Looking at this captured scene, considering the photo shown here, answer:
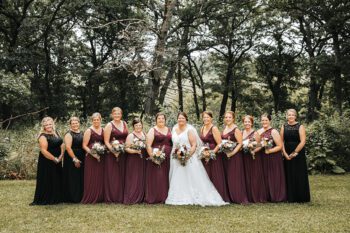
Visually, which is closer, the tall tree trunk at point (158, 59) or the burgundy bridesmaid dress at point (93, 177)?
the burgundy bridesmaid dress at point (93, 177)

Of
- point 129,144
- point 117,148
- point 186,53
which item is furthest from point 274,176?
point 186,53

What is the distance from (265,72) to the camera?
3212 cm

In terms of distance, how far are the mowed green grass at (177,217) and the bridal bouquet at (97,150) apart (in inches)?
43.2

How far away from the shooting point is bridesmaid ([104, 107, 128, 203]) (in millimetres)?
9438

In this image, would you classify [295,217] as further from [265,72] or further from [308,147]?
[265,72]

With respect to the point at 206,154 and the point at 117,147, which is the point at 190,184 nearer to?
the point at 206,154

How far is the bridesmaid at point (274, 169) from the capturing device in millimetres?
9391

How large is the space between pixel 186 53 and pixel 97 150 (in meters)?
18.8

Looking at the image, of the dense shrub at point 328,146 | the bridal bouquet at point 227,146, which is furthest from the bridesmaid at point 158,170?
the dense shrub at point 328,146

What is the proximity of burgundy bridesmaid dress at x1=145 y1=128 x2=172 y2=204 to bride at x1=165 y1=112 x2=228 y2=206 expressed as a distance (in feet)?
0.47

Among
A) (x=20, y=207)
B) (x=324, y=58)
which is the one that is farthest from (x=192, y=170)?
(x=324, y=58)

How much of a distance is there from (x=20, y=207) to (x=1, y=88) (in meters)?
11.3

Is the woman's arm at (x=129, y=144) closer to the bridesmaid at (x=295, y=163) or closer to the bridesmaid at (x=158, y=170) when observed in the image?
the bridesmaid at (x=158, y=170)

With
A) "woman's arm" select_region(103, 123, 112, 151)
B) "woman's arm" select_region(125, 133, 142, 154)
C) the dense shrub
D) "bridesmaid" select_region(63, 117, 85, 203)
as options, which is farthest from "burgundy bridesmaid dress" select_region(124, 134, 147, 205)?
the dense shrub
